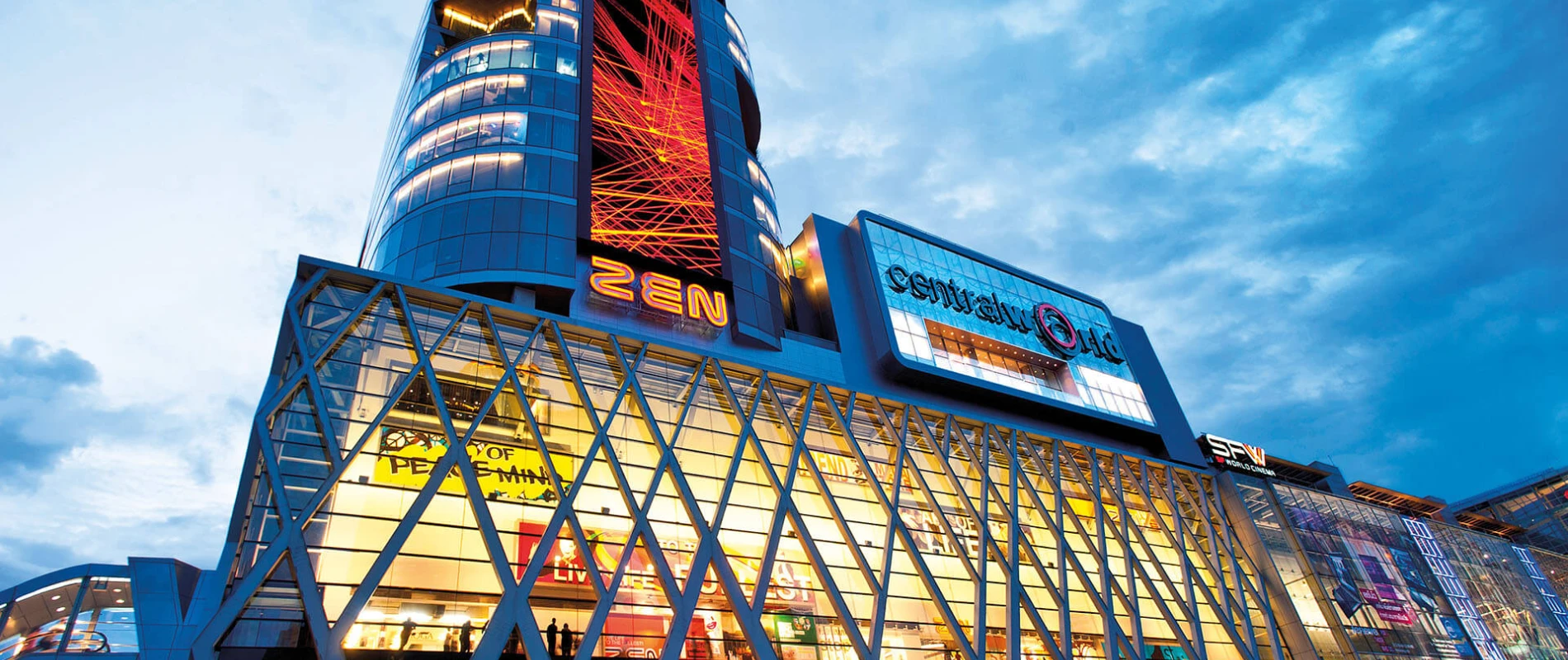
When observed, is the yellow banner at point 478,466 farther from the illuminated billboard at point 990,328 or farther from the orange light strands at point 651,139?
the illuminated billboard at point 990,328

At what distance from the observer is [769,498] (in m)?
30.8

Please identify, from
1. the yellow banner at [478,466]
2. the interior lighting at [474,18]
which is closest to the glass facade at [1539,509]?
the yellow banner at [478,466]

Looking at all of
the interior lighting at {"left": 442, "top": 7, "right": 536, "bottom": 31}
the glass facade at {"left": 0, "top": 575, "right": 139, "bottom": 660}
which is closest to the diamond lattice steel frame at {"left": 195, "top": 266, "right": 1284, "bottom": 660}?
the glass facade at {"left": 0, "top": 575, "right": 139, "bottom": 660}

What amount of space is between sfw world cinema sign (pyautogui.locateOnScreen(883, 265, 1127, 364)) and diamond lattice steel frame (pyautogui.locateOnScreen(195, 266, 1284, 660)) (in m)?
8.86

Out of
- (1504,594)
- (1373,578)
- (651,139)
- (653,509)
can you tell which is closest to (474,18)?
(651,139)

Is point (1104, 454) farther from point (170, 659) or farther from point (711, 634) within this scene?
point (170, 659)

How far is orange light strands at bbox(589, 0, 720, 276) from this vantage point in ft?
121

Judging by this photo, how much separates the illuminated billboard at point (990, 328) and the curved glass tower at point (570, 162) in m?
6.49

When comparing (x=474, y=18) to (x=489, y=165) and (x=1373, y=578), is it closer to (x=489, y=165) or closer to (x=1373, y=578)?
(x=489, y=165)

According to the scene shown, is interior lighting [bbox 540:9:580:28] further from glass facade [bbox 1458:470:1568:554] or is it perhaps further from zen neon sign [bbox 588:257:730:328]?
glass facade [bbox 1458:470:1568:554]

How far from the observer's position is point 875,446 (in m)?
35.4

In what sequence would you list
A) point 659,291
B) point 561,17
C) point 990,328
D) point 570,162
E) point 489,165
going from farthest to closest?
A: point 990,328 → point 561,17 → point 570,162 → point 489,165 → point 659,291

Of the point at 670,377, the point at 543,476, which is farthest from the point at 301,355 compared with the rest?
the point at 670,377

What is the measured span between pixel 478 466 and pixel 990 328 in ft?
98.1
